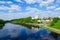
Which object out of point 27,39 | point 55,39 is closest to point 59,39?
point 55,39

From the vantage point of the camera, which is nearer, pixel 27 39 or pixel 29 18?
pixel 27 39

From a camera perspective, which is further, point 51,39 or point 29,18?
point 29,18

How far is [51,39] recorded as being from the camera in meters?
20.0

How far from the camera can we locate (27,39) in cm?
2069

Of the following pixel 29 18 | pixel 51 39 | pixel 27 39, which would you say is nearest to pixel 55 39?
pixel 51 39

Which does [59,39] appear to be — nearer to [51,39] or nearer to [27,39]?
[51,39]

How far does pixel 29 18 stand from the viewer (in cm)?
6900

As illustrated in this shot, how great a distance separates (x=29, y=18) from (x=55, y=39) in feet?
162

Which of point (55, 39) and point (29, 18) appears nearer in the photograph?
point (55, 39)

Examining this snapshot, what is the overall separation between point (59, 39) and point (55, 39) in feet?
2.02

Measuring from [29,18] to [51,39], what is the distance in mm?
49230

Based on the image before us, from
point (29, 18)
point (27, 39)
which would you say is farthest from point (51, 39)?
point (29, 18)

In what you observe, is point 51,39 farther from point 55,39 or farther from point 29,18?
point 29,18

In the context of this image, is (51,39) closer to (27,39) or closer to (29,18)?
(27,39)
